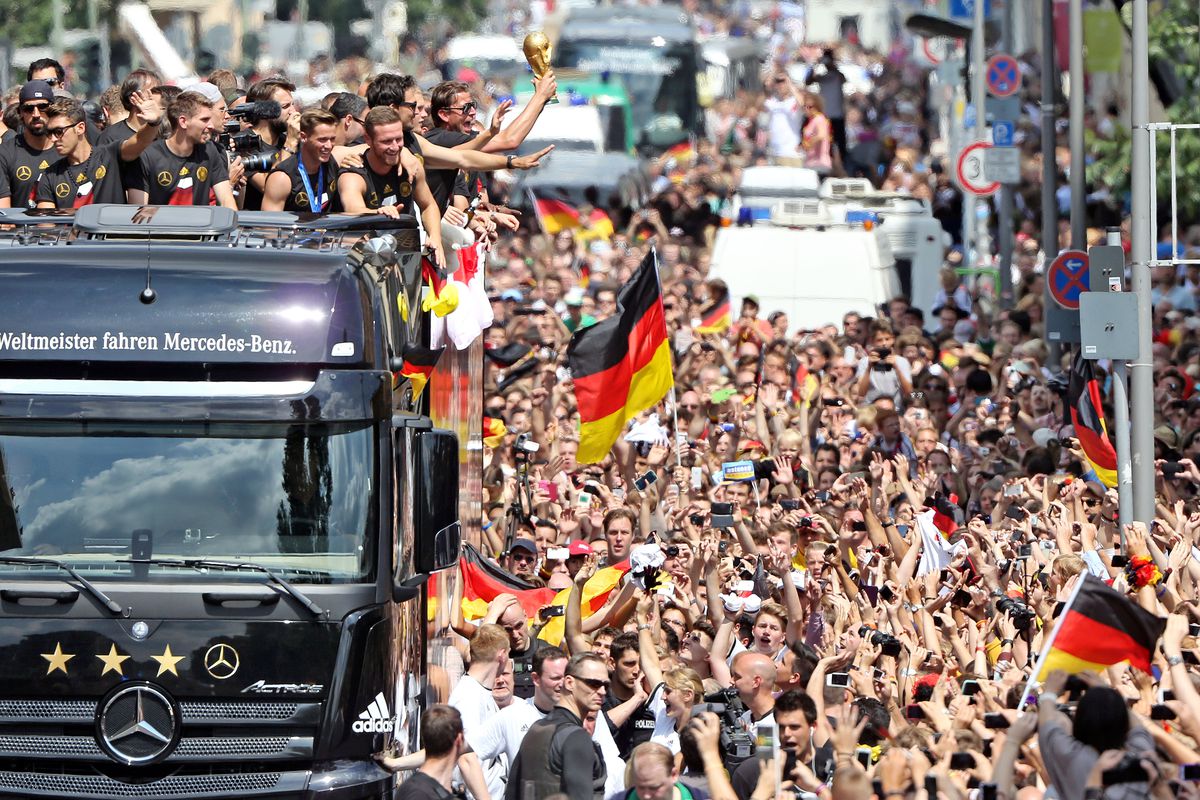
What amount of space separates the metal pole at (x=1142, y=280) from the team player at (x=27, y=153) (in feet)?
24.6

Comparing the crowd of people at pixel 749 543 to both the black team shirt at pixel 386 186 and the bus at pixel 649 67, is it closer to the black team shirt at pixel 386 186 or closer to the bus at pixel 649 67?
the black team shirt at pixel 386 186

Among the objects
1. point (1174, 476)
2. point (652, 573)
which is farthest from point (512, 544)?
point (1174, 476)

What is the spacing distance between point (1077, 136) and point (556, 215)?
14.8 m

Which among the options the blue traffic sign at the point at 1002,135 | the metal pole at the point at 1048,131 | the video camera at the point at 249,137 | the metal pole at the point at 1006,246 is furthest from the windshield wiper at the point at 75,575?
the metal pole at the point at 1006,246

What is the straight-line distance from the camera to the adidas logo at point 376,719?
9.50 m

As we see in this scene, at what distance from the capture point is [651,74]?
50438 mm

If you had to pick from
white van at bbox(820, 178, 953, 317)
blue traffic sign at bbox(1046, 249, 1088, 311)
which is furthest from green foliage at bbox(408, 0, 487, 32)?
blue traffic sign at bbox(1046, 249, 1088, 311)

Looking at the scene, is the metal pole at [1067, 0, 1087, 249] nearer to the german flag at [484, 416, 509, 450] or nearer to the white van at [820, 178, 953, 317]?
the white van at [820, 178, 953, 317]

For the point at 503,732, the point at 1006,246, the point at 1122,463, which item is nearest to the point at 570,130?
the point at 1006,246

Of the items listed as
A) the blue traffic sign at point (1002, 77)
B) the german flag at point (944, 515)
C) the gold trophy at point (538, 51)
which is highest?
the blue traffic sign at point (1002, 77)

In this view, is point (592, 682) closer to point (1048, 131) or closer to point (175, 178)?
point (175, 178)

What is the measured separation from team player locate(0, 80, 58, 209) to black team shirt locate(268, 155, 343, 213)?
3.97 feet

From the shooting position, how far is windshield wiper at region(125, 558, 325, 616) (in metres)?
9.30

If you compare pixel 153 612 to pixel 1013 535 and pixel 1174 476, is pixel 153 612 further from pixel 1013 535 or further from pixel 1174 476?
pixel 1174 476
